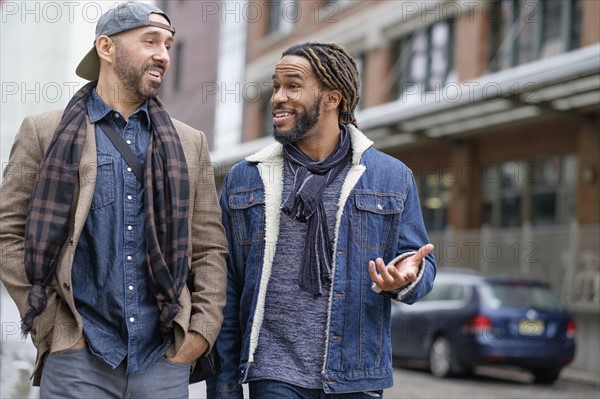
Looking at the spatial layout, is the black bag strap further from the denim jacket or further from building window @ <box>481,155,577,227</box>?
building window @ <box>481,155,577,227</box>

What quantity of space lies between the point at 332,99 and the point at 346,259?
2.22 feet

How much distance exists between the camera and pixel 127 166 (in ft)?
12.2

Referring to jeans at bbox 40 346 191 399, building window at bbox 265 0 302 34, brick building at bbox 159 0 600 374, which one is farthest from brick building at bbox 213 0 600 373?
jeans at bbox 40 346 191 399

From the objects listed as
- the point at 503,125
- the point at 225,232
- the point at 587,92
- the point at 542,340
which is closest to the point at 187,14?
the point at 503,125

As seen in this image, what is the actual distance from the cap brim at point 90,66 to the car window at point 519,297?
11090 millimetres

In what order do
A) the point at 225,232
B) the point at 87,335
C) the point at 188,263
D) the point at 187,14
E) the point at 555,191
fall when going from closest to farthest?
the point at 87,335 < the point at 188,263 < the point at 225,232 < the point at 555,191 < the point at 187,14

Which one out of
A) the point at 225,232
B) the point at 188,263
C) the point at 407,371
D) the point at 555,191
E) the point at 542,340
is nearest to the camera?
the point at 188,263

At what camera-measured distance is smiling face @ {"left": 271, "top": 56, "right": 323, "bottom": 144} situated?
4.11 meters

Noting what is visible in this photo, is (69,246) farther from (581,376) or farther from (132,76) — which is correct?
(581,376)

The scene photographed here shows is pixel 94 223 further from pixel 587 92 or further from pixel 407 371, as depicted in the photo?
pixel 587 92

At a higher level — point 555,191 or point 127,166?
point 555,191

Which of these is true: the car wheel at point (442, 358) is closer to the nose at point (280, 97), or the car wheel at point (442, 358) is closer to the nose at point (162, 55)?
the nose at point (280, 97)

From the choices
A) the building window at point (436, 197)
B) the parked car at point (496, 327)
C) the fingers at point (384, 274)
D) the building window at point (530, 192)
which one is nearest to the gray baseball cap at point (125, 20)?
the fingers at point (384, 274)

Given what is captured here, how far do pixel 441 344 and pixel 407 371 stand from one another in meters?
1.25
